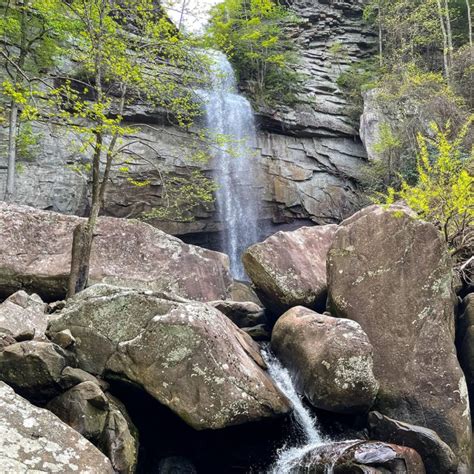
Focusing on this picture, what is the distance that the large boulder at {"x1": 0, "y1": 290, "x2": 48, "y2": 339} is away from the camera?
621cm

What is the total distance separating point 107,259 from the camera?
11602 mm

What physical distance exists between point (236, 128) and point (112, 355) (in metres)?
16.9

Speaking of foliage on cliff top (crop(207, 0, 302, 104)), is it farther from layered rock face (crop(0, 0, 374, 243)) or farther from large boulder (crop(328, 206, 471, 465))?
large boulder (crop(328, 206, 471, 465))

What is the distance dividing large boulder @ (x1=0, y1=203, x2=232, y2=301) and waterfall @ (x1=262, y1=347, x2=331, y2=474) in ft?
12.6

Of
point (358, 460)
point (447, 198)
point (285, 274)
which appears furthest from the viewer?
point (285, 274)

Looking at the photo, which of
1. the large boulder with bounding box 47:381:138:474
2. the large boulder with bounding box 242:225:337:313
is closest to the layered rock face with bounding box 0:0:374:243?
the large boulder with bounding box 242:225:337:313

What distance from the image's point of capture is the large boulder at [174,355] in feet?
19.2

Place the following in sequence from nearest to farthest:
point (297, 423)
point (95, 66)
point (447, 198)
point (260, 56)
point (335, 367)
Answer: point (335, 367), point (297, 423), point (447, 198), point (95, 66), point (260, 56)

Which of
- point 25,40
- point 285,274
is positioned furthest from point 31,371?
point 25,40

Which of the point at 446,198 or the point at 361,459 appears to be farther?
the point at 446,198

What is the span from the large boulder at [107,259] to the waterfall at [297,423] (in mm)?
3828

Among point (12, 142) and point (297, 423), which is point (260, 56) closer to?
point (12, 142)

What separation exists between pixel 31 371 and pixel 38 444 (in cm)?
134

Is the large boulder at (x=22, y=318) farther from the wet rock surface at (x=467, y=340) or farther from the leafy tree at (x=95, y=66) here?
the wet rock surface at (x=467, y=340)
